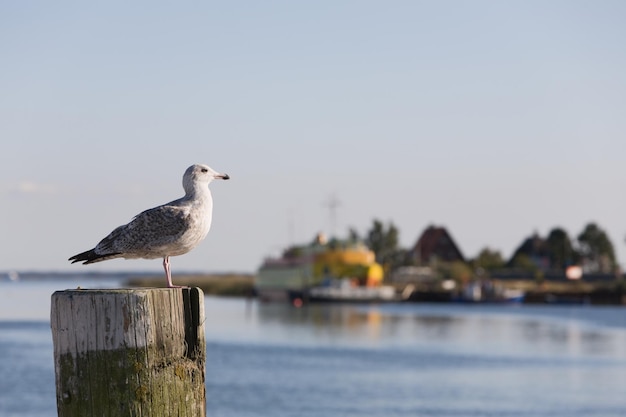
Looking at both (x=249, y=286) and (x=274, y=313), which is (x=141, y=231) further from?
(x=249, y=286)

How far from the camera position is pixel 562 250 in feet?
425

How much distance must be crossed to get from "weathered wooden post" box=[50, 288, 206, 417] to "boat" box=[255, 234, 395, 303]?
108689 mm

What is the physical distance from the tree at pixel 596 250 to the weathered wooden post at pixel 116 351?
130 m

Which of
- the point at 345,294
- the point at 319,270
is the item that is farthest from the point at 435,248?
the point at 345,294

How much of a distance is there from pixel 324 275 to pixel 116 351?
117220mm

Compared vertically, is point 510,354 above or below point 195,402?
below

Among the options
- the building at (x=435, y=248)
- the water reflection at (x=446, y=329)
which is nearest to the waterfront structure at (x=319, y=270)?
the water reflection at (x=446, y=329)

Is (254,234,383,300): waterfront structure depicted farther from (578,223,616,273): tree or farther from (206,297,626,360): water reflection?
(578,223,616,273): tree

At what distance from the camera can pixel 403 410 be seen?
28.8 m

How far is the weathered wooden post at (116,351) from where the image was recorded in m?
4.14

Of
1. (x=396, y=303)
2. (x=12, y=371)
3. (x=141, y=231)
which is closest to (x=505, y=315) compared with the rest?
(x=396, y=303)

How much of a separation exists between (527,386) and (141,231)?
99.8 feet

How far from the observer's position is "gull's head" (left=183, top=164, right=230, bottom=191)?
572 centimetres

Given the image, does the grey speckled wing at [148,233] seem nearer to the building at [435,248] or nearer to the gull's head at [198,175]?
the gull's head at [198,175]
